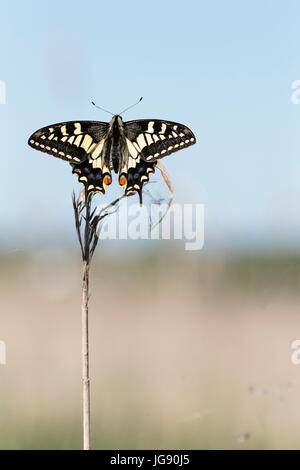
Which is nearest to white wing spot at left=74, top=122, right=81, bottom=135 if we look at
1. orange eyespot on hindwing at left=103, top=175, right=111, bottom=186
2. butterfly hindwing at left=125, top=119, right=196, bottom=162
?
butterfly hindwing at left=125, top=119, right=196, bottom=162

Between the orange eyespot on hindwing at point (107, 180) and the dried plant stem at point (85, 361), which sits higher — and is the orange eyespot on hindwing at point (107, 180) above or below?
above

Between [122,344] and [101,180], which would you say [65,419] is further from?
[101,180]

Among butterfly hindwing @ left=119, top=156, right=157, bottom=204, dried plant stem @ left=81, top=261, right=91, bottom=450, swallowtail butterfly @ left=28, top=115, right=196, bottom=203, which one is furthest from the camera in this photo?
swallowtail butterfly @ left=28, top=115, right=196, bottom=203

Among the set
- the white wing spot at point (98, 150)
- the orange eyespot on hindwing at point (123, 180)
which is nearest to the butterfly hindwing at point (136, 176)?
the orange eyespot on hindwing at point (123, 180)

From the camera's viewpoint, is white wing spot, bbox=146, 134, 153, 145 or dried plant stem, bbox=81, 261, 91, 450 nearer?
dried plant stem, bbox=81, 261, 91, 450

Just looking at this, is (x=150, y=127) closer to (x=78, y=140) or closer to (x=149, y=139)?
(x=149, y=139)

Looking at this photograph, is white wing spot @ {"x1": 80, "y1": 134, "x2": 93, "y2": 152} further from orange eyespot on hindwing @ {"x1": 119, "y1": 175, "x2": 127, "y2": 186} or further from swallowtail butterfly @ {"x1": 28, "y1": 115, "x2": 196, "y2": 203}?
orange eyespot on hindwing @ {"x1": 119, "y1": 175, "x2": 127, "y2": 186}

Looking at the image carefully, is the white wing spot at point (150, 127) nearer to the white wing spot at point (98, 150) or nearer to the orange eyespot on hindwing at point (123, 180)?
the white wing spot at point (98, 150)

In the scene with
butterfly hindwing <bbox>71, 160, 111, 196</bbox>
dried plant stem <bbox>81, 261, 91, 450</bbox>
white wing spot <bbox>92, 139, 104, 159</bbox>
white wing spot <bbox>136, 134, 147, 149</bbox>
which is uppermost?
white wing spot <bbox>136, 134, 147, 149</bbox>

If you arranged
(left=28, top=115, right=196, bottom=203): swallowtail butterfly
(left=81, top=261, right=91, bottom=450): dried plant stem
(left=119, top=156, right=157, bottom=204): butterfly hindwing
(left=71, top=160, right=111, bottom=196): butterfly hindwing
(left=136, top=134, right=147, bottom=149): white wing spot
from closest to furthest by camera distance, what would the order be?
(left=81, top=261, right=91, bottom=450): dried plant stem
(left=71, top=160, right=111, bottom=196): butterfly hindwing
(left=119, top=156, right=157, bottom=204): butterfly hindwing
(left=28, top=115, right=196, bottom=203): swallowtail butterfly
(left=136, top=134, right=147, bottom=149): white wing spot
